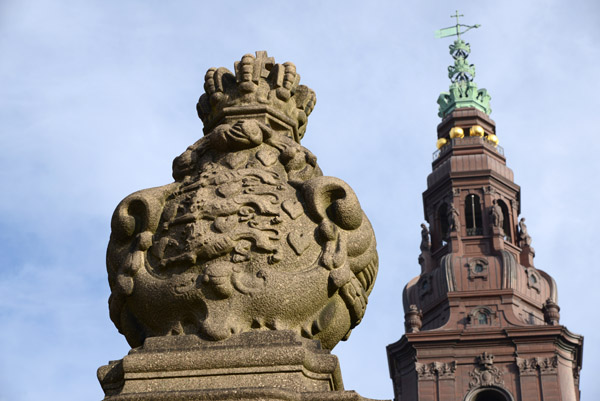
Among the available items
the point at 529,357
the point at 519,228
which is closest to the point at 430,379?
the point at 529,357

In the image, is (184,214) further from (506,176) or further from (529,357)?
(506,176)

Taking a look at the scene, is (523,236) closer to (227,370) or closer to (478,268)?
(478,268)

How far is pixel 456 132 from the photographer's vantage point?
75.4 meters

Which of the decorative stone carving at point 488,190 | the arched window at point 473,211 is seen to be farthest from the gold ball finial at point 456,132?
the arched window at point 473,211

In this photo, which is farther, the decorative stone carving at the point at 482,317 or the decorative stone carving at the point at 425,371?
the decorative stone carving at the point at 482,317

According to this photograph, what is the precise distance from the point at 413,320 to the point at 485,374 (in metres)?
5.09

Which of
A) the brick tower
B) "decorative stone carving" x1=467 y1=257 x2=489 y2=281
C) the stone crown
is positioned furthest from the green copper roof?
the stone crown

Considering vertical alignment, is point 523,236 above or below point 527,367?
above

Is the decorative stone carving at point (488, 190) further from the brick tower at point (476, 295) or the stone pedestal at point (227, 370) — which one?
the stone pedestal at point (227, 370)

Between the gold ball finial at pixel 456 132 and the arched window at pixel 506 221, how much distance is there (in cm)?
552

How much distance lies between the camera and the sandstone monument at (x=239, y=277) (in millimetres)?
5719

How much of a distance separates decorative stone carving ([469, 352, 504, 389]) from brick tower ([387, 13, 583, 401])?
2.1 inches

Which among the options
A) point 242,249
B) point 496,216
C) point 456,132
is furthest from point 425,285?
point 242,249

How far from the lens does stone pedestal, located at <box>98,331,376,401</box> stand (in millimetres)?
5578
